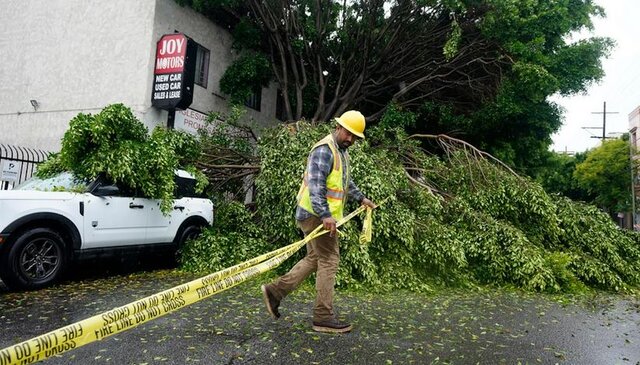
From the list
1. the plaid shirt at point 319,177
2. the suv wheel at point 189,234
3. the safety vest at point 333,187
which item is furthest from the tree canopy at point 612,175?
the plaid shirt at point 319,177

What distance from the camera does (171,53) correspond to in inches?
478

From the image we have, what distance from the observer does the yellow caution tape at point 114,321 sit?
1968 mm

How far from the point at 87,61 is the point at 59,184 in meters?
8.09

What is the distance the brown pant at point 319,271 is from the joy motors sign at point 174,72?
8.73 m

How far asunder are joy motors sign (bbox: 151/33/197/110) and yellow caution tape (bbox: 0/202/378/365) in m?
9.20

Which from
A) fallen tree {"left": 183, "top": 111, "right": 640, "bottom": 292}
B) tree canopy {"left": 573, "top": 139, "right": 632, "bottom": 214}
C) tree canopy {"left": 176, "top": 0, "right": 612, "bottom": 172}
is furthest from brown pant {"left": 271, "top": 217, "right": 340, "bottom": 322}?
tree canopy {"left": 573, "top": 139, "right": 632, "bottom": 214}

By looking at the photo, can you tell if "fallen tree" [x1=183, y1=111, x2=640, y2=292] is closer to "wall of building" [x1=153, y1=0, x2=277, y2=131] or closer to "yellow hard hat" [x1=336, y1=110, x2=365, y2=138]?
"yellow hard hat" [x1=336, y1=110, x2=365, y2=138]

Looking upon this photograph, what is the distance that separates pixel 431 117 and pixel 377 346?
13.5m

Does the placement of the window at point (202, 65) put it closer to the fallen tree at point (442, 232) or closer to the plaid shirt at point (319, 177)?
the fallen tree at point (442, 232)

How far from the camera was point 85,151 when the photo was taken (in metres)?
6.93

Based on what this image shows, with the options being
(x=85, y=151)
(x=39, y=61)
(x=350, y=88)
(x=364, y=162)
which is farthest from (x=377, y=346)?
(x=39, y=61)

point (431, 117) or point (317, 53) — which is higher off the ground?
point (317, 53)

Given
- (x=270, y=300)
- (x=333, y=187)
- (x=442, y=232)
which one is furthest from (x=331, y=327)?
(x=442, y=232)

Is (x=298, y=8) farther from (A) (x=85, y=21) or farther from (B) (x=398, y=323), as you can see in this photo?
(B) (x=398, y=323)
